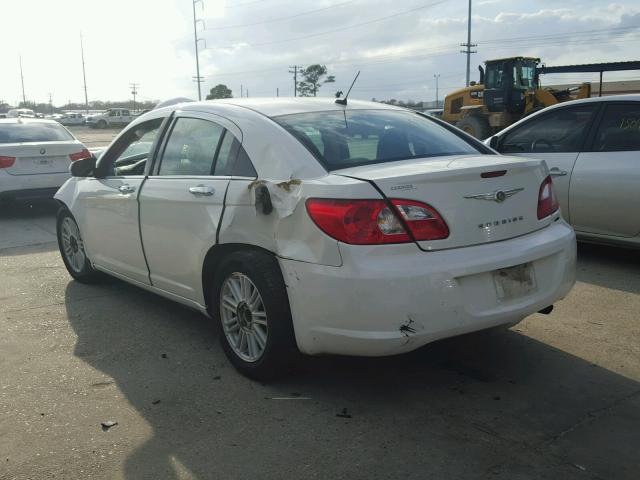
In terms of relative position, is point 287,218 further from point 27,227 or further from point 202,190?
point 27,227

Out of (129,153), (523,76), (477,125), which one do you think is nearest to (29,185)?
(129,153)

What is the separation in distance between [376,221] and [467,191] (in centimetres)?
54

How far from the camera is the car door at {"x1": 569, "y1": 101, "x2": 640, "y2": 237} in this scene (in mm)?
5992

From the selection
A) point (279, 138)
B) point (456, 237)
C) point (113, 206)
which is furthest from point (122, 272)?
point (456, 237)

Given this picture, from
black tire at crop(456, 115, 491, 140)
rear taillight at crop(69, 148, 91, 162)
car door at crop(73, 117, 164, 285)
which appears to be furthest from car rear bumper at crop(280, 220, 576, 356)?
black tire at crop(456, 115, 491, 140)

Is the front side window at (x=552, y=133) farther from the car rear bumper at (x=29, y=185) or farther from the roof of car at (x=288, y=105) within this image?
the car rear bumper at (x=29, y=185)

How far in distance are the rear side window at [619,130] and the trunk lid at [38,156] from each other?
761 cm

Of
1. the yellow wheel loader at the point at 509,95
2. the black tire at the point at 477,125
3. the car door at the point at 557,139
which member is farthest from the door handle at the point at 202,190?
the black tire at the point at 477,125

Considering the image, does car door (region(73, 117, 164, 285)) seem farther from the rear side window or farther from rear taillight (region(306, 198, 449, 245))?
the rear side window

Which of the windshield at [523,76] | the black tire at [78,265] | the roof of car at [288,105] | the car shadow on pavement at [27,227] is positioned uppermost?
the windshield at [523,76]

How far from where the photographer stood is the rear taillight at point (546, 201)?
384 cm

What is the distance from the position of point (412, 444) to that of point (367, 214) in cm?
109

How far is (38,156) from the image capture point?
10164 mm

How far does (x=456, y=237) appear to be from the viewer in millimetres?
3371
